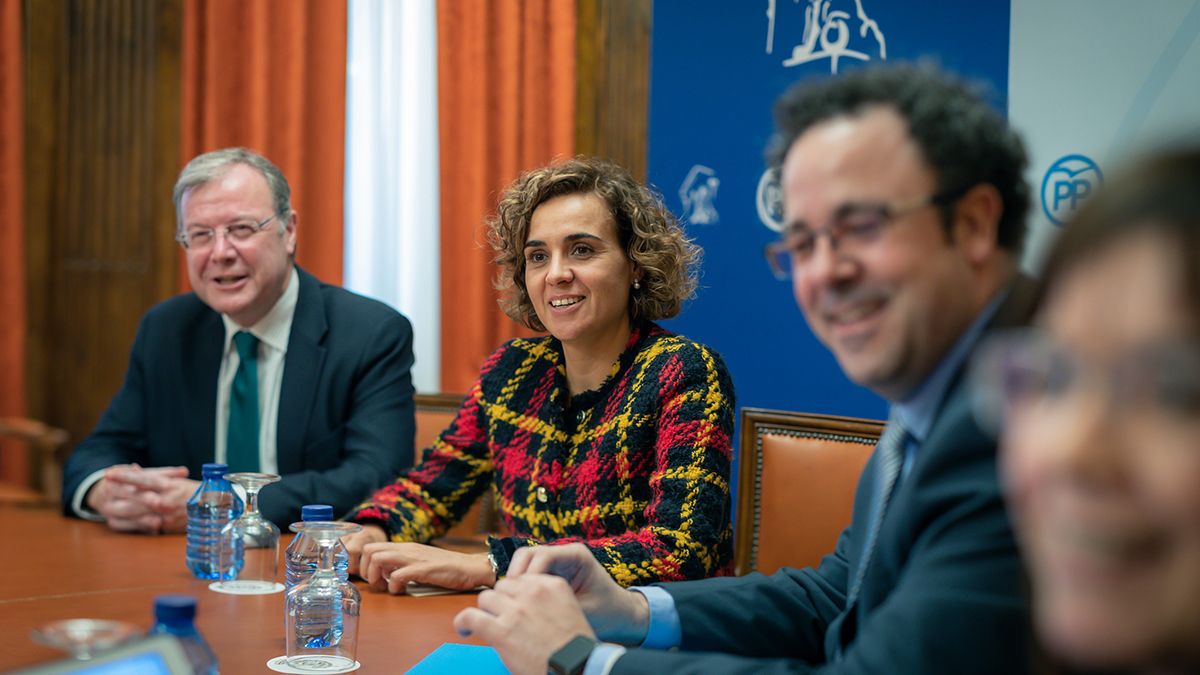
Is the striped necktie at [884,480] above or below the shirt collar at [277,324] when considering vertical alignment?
below

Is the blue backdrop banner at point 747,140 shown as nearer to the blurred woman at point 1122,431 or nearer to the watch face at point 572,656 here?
the watch face at point 572,656

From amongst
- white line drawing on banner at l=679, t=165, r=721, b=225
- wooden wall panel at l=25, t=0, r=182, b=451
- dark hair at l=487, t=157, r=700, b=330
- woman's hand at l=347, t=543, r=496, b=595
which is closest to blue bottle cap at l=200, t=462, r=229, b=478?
woman's hand at l=347, t=543, r=496, b=595

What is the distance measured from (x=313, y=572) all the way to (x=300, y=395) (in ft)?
3.78

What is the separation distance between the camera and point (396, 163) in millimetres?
4301

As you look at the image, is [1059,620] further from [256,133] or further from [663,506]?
[256,133]

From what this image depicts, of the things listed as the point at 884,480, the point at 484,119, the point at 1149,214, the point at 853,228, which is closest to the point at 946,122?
the point at 853,228

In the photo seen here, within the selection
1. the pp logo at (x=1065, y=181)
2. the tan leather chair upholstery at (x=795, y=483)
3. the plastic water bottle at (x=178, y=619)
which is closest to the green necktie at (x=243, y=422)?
the tan leather chair upholstery at (x=795, y=483)

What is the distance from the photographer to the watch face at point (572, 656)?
132 centimetres

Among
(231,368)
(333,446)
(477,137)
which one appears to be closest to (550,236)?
(333,446)

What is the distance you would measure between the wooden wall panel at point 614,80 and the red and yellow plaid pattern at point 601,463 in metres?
1.72

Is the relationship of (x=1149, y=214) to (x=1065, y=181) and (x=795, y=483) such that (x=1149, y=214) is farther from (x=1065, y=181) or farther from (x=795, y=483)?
(x=1065, y=181)

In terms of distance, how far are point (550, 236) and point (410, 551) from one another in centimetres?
73

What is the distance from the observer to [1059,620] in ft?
2.25

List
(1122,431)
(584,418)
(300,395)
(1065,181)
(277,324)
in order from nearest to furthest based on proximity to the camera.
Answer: (1122,431) → (584,418) → (300,395) → (277,324) → (1065,181)
